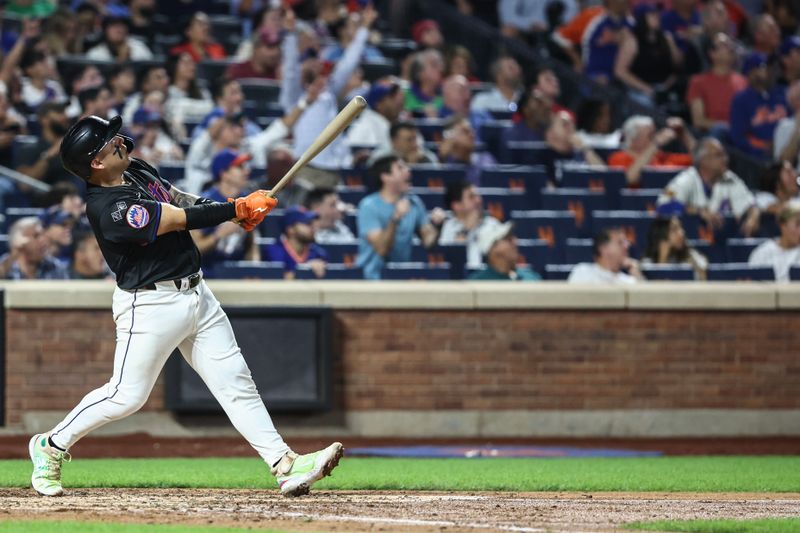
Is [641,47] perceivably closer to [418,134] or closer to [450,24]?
[450,24]

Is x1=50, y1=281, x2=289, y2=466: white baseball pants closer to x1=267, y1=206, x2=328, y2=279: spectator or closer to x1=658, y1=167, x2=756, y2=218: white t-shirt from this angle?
x1=267, y1=206, x2=328, y2=279: spectator

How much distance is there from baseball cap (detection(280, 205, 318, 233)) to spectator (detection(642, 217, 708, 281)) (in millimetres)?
2896

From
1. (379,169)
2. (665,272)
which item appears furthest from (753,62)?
(379,169)

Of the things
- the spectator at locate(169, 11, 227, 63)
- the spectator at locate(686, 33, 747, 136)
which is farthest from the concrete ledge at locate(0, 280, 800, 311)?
the spectator at locate(169, 11, 227, 63)

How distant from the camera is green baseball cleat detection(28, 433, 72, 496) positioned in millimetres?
6609

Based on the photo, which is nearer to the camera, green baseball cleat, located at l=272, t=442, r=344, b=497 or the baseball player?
the baseball player

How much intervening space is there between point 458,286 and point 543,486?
385cm

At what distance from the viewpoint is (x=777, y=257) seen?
12383 millimetres

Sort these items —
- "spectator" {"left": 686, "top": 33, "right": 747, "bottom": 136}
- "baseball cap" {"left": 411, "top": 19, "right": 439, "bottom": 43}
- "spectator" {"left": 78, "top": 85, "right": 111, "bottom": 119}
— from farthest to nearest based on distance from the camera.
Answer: "baseball cap" {"left": 411, "top": 19, "right": 439, "bottom": 43}, "spectator" {"left": 686, "top": 33, "right": 747, "bottom": 136}, "spectator" {"left": 78, "top": 85, "right": 111, "bottom": 119}

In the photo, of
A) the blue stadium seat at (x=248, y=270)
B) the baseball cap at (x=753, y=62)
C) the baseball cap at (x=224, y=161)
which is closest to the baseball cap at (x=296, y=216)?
the blue stadium seat at (x=248, y=270)

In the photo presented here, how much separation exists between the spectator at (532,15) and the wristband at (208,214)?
36.1 feet

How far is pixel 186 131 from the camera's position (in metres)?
13.5

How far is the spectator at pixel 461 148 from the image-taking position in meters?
13.1

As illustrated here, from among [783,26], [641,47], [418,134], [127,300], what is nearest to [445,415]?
[418,134]
